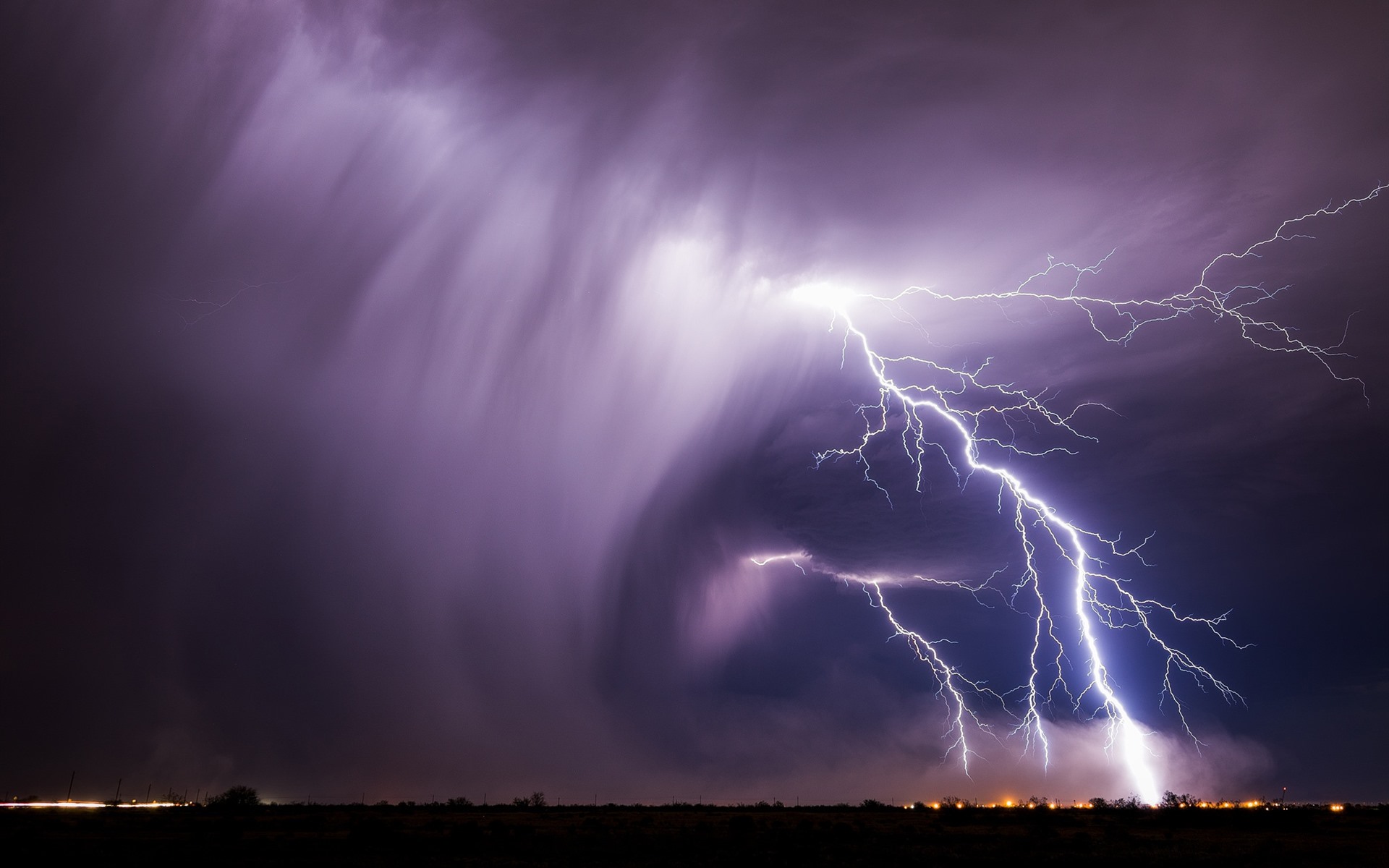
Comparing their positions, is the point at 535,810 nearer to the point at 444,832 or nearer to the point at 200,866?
the point at 444,832

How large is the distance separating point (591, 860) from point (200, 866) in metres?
10.9

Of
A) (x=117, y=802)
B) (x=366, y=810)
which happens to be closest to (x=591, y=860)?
(x=366, y=810)

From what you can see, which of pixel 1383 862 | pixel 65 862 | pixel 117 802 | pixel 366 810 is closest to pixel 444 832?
pixel 65 862

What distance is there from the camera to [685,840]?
3042cm

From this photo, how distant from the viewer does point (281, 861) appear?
2267 centimetres

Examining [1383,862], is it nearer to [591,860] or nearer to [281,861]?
[591,860]

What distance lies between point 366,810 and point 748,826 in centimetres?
3133

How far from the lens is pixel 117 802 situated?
5744 cm

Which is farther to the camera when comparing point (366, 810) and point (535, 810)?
point (535, 810)

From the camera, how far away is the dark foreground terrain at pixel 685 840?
23.9 metres

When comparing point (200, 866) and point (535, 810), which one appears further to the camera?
point (535, 810)

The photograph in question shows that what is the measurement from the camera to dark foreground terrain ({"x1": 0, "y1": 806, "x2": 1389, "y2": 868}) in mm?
23938

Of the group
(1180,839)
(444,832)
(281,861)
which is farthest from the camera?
(444,832)

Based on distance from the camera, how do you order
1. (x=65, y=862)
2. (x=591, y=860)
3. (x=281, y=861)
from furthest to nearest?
(x=591, y=860) → (x=281, y=861) → (x=65, y=862)
